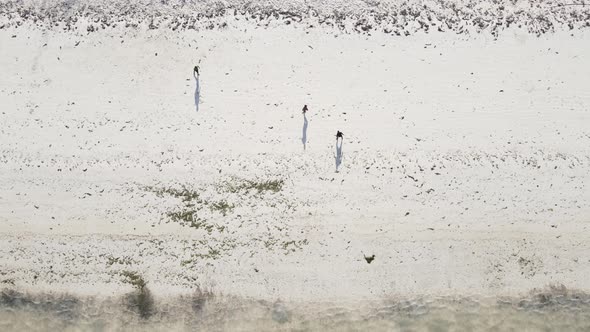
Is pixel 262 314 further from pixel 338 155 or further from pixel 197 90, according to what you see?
pixel 197 90

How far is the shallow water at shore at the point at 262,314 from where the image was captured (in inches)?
800

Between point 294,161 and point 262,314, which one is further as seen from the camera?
point 294,161

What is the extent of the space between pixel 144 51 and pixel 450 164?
13.0 metres

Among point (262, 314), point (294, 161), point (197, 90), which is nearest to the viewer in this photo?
point (262, 314)

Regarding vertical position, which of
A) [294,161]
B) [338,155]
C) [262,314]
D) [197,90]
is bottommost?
[262,314]

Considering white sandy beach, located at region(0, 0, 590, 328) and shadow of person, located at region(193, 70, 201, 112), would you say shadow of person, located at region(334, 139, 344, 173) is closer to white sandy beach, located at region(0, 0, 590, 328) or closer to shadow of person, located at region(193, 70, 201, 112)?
white sandy beach, located at region(0, 0, 590, 328)

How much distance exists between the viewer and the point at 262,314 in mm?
20375

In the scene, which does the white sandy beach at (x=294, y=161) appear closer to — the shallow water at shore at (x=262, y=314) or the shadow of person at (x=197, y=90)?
the shadow of person at (x=197, y=90)

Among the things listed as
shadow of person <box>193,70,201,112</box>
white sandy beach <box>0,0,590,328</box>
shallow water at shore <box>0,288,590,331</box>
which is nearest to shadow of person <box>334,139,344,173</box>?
white sandy beach <box>0,0,590,328</box>

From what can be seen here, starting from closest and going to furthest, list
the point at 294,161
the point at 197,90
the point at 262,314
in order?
the point at 262,314
the point at 294,161
the point at 197,90

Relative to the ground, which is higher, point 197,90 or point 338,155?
point 197,90

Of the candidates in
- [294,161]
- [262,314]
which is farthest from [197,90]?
[262,314]

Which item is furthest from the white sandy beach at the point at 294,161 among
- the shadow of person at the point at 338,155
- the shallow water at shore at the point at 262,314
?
the shallow water at shore at the point at 262,314

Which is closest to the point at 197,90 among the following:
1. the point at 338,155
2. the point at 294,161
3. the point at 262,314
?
the point at 294,161
